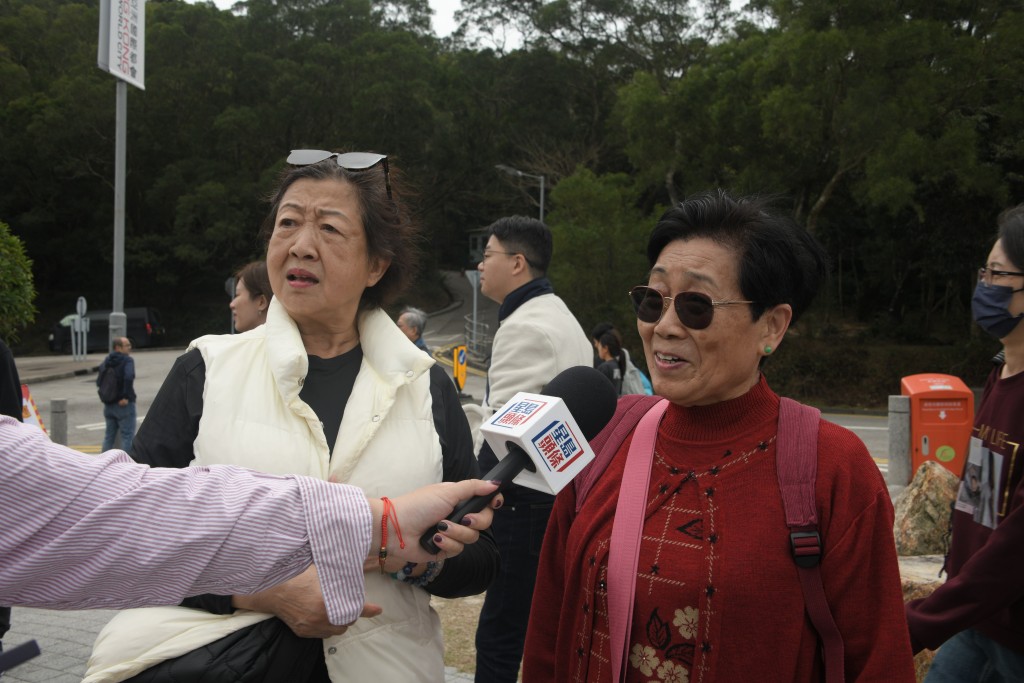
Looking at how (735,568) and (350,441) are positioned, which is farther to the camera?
(350,441)

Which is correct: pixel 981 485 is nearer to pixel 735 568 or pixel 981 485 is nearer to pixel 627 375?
pixel 735 568

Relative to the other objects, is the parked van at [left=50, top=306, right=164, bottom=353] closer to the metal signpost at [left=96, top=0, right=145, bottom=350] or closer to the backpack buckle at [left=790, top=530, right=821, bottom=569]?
the metal signpost at [left=96, top=0, right=145, bottom=350]

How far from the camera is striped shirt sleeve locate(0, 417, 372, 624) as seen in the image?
1317mm

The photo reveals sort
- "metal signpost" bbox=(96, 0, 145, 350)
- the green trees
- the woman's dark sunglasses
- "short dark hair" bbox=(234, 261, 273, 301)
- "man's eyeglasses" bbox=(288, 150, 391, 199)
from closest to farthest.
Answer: the woman's dark sunglasses < "man's eyeglasses" bbox=(288, 150, 391, 199) < "short dark hair" bbox=(234, 261, 273, 301) < "metal signpost" bbox=(96, 0, 145, 350) < the green trees

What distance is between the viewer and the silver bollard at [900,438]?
8875mm

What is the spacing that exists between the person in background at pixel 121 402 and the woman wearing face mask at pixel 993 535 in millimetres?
10363

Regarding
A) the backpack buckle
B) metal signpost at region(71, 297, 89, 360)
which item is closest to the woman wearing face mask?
the backpack buckle

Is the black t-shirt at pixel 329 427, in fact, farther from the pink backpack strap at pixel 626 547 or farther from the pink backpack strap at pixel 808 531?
the pink backpack strap at pixel 808 531

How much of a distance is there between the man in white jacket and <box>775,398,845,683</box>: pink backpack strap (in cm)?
152

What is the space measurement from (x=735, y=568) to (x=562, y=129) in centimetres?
4391

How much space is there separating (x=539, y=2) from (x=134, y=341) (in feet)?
94.2

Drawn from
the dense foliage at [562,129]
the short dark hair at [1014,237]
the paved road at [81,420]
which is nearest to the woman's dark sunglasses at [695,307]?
the short dark hair at [1014,237]

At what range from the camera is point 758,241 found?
2158 mm

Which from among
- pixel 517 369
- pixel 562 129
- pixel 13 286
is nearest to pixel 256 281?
pixel 517 369
